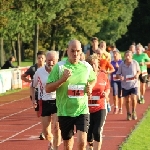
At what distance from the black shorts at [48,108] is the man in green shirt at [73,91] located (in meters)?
3.32

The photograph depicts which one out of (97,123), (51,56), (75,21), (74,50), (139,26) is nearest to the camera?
(74,50)

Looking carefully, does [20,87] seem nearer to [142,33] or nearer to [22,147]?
[22,147]

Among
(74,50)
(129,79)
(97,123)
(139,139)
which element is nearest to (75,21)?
(129,79)

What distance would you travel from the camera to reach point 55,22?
54.8 meters

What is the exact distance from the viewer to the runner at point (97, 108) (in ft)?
37.5

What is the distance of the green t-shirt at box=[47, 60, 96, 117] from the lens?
9.67 m

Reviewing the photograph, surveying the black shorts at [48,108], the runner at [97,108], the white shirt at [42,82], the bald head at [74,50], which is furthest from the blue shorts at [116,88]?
the bald head at [74,50]

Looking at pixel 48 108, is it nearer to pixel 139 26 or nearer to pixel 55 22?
pixel 55 22

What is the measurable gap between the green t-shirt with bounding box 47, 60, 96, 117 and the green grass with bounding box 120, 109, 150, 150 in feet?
12.4

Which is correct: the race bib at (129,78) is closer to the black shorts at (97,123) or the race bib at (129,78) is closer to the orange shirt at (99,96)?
the orange shirt at (99,96)

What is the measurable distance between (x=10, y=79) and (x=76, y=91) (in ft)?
77.1

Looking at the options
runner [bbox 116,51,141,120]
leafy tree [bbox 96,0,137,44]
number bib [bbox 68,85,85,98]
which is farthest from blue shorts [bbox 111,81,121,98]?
leafy tree [bbox 96,0,137,44]

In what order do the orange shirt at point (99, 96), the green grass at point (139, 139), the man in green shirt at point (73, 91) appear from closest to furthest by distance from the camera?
the man in green shirt at point (73, 91) < the orange shirt at point (99, 96) < the green grass at point (139, 139)

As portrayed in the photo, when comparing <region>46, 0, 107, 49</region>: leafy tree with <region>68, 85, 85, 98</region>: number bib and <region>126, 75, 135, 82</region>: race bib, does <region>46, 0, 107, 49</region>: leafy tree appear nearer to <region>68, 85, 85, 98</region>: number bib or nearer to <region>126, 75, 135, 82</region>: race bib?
<region>126, 75, 135, 82</region>: race bib
